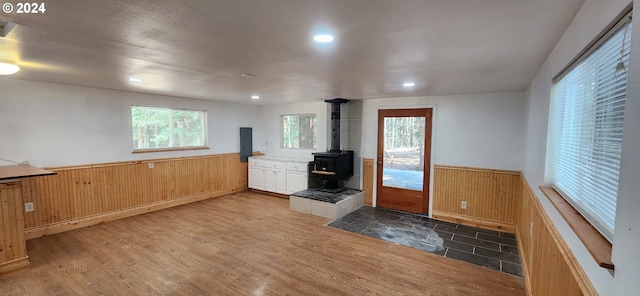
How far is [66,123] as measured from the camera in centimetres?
407

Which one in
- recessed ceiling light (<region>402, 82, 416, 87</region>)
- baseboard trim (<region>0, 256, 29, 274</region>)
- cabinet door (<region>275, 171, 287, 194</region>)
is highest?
recessed ceiling light (<region>402, 82, 416, 87</region>)

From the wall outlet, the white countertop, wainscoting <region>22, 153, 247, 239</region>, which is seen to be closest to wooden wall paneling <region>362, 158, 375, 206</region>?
the white countertop

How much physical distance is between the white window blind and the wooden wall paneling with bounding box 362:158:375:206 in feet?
11.9

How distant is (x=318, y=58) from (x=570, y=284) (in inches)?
86.8

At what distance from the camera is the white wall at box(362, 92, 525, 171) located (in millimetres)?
4164

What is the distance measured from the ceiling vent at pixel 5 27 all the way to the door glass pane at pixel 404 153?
4.78 metres

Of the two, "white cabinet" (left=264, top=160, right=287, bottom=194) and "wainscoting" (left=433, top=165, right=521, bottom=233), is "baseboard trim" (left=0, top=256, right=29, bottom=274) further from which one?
"wainscoting" (left=433, top=165, right=521, bottom=233)

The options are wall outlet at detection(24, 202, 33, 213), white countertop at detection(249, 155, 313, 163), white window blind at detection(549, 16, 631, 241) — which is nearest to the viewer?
white window blind at detection(549, 16, 631, 241)

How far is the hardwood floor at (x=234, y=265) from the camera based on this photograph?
2.64 m

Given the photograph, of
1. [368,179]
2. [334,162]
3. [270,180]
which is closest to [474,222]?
[368,179]

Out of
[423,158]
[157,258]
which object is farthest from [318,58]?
[423,158]

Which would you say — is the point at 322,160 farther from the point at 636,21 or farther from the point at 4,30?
the point at 636,21

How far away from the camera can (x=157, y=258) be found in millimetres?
3213

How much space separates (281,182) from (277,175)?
0.60ft
